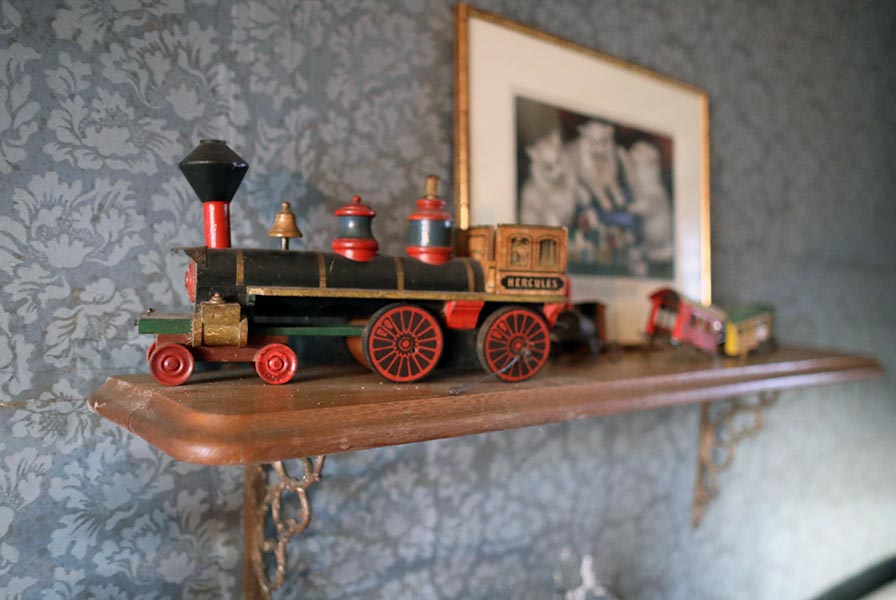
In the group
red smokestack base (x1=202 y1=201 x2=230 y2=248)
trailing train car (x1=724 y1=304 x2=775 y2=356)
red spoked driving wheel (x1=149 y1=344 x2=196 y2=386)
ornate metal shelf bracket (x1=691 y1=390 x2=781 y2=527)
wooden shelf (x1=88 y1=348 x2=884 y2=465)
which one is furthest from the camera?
ornate metal shelf bracket (x1=691 y1=390 x2=781 y2=527)

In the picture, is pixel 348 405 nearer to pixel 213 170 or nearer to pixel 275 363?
pixel 275 363

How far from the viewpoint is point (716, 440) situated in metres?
1.81

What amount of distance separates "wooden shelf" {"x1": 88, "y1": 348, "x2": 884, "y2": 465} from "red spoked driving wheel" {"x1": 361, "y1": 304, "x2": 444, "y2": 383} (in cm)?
3

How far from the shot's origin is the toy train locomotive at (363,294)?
0.78m

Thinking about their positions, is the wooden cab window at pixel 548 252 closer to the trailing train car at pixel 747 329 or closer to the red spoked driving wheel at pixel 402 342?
the red spoked driving wheel at pixel 402 342

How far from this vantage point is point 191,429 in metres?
0.62

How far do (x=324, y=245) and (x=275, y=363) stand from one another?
0.36m

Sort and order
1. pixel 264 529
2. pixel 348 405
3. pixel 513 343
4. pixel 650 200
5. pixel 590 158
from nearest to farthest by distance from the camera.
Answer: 1. pixel 348 405
2. pixel 513 343
3. pixel 264 529
4. pixel 590 158
5. pixel 650 200

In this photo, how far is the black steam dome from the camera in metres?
0.83

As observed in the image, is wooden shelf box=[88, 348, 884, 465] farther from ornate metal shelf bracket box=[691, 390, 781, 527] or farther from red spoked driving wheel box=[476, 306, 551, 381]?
ornate metal shelf bracket box=[691, 390, 781, 527]

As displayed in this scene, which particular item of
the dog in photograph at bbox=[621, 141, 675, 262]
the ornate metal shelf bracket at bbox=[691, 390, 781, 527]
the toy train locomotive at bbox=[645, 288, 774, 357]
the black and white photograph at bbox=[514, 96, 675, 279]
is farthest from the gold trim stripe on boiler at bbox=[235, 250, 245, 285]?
the ornate metal shelf bracket at bbox=[691, 390, 781, 527]

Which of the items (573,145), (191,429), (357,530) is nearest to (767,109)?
(573,145)

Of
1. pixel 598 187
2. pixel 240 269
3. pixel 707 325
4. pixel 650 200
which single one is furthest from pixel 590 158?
pixel 240 269

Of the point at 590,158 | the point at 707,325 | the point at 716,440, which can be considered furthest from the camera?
the point at 716,440
